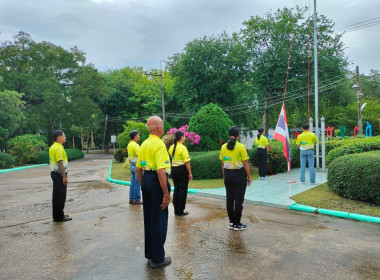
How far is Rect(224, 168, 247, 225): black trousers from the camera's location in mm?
4980

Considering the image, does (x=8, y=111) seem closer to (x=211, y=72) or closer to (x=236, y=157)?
(x=211, y=72)

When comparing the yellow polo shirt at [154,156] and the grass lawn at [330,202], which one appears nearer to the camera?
the yellow polo shirt at [154,156]

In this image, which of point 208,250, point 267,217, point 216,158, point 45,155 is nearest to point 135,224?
point 208,250

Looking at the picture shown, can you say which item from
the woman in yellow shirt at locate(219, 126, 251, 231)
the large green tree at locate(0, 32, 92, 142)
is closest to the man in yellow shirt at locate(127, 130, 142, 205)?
the woman in yellow shirt at locate(219, 126, 251, 231)

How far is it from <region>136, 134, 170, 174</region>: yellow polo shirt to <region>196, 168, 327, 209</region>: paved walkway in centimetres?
415

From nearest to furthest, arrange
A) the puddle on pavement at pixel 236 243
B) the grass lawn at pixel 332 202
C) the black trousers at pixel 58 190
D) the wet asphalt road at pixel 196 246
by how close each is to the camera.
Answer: the wet asphalt road at pixel 196 246, the puddle on pavement at pixel 236 243, the black trousers at pixel 58 190, the grass lawn at pixel 332 202

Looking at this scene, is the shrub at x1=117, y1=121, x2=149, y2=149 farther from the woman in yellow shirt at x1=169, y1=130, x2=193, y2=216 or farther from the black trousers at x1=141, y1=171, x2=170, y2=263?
the black trousers at x1=141, y1=171, x2=170, y2=263

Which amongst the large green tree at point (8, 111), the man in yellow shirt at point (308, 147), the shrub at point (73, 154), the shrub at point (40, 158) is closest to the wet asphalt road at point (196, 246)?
the man in yellow shirt at point (308, 147)

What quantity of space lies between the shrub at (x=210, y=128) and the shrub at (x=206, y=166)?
4.25ft

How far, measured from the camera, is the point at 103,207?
275 inches

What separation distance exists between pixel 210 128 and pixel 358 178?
6.61 m

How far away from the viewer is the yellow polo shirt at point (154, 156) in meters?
3.49

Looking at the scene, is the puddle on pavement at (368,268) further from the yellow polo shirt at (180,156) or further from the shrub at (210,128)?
the shrub at (210,128)

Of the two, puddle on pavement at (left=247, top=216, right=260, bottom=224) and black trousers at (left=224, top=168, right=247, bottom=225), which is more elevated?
black trousers at (left=224, top=168, right=247, bottom=225)
